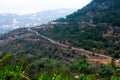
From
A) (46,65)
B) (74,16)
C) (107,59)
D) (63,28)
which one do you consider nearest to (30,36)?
(63,28)

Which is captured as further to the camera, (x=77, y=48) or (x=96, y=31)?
(x=96, y=31)

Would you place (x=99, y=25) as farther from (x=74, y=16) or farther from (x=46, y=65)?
(x=46, y=65)

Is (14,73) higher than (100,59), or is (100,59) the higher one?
(14,73)

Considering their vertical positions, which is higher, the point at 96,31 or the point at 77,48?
the point at 96,31

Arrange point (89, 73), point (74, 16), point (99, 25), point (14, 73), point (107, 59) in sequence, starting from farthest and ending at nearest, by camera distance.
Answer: point (74, 16) → point (99, 25) → point (107, 59) → point (89, 73) → point (14, 73)

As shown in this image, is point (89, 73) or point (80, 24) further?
point (80, 24)

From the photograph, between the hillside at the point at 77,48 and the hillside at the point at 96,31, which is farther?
the hillside at the point at 96,31

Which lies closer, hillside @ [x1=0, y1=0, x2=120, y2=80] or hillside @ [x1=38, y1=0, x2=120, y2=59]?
hillside @ [x1=0, y1=0, x2=120, y2=80]

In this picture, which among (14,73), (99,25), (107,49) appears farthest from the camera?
(99,25)
